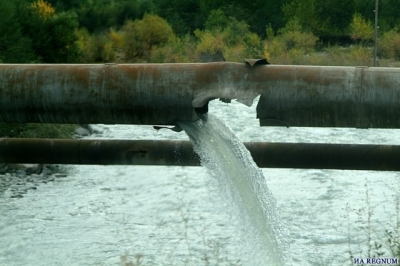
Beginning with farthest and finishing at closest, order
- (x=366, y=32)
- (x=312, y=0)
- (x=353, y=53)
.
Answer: (x=312, y=0)
(x=366, y=32)
(x=353, y=53)

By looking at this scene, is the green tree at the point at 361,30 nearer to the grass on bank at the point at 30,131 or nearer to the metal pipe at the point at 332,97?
the grass on bank at the point at 30,131

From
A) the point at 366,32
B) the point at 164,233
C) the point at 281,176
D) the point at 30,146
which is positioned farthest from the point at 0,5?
the point at 366,32

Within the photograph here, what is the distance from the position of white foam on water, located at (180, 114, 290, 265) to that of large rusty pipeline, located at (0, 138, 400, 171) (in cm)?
78

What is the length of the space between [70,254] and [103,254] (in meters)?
0.36

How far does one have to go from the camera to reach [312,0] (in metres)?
39.3

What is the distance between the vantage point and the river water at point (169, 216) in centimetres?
769

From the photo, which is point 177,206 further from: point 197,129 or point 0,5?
point 0,5

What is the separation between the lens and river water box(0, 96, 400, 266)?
303 inches

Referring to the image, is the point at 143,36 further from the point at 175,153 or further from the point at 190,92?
the point at 190,92

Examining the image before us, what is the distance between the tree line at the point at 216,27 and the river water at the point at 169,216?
11.8 metres

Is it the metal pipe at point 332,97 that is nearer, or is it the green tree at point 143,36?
the metal pipe at point 332,97

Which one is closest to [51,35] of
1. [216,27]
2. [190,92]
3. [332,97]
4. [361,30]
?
[216,27]

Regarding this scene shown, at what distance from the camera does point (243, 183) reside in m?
5.09

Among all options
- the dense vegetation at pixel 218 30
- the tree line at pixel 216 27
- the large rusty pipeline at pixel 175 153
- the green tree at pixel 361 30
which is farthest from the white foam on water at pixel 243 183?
the green tree at pixel 361 30
